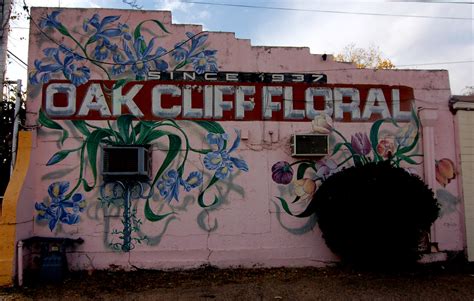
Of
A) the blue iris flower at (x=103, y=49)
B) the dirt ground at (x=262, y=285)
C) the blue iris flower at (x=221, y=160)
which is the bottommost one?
the dirt ground at (x=262, y=285)

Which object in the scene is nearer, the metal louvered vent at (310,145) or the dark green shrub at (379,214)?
the dark green shrub at (379,214)

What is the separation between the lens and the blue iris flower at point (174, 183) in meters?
8.41

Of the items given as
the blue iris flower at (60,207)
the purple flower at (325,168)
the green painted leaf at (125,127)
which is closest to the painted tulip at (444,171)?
the purple flower at (325,168)

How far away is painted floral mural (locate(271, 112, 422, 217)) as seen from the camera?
28.4 feet

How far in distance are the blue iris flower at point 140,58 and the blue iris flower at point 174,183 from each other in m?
2.05

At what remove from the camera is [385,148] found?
8.91m

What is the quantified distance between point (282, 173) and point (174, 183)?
2114 millimetres

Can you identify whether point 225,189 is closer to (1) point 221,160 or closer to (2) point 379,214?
(1) point 221,160

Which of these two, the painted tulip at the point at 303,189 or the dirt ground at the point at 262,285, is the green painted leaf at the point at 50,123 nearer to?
the dirt ground at the point at 262,285

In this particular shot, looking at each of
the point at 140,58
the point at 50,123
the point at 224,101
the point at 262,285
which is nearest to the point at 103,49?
the point at 140,58

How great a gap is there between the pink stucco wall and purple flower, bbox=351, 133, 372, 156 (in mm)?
249

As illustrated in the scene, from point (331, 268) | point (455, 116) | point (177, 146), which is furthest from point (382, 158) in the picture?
Answer: point (177, 146)

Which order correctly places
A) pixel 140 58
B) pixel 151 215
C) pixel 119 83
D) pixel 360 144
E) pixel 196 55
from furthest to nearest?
pixel 360 144
pixel 196 55
pixel 140 58
pixel 119 83
pixel 151 215

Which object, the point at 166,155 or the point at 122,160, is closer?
the point at 122,160
